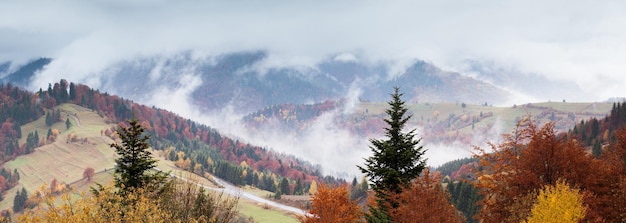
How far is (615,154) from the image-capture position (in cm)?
5444

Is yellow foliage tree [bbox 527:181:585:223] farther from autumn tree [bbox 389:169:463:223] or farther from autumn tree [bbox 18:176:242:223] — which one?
autumn tree [bbox 18:176:242:223]

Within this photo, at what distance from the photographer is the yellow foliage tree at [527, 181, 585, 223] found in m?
39.1

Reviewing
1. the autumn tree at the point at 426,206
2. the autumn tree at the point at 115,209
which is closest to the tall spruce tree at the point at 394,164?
the autumn tree at the point at 426,206

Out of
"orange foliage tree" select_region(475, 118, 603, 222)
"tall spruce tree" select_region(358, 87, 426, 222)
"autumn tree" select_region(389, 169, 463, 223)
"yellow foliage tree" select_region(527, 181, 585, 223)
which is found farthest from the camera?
"tall spruce tree" select_region(358, 87, 426, 222)

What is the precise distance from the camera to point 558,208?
39.1 metres

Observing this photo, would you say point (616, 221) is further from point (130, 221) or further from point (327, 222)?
point (130, 221)

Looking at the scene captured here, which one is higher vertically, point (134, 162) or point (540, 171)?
point (540, 171)

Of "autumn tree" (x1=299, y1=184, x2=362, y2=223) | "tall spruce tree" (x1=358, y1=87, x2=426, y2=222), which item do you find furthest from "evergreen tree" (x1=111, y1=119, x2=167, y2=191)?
"autumn tree" (x1=299, y1=184, x2=362, y2=223)

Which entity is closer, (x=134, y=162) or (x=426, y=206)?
(x=426, y=206)

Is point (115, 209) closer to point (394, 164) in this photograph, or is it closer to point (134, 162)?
point (134, 162)

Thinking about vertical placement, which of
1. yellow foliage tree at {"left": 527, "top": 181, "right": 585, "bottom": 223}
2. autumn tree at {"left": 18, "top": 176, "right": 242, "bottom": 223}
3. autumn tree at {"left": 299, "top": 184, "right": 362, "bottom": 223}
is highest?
yellow foliage tree at {"left": 527, "top": 181, "right": 585, "bottom": 223}

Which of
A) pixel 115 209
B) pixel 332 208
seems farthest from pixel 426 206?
pixel 115 209

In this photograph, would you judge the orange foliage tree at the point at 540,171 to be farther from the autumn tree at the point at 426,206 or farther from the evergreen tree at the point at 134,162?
the evergreen tree at the point at 134,162

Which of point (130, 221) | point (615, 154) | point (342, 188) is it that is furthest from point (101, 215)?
point (615, 154)
